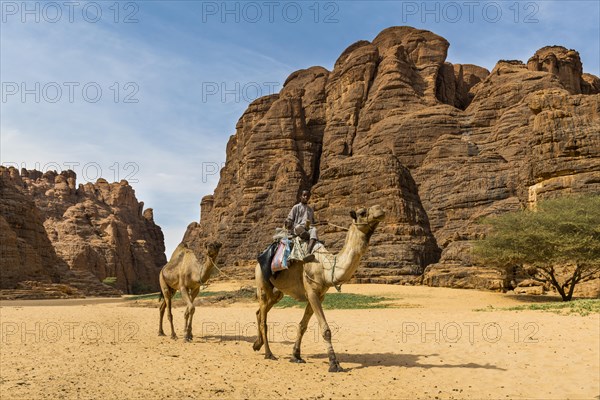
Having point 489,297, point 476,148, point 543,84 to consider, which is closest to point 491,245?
point 489,297

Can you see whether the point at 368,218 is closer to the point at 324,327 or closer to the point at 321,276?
the point at 321,276

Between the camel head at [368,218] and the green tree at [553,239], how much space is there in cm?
2305

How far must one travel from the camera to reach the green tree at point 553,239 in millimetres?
29609

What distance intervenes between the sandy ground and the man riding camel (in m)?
2.80

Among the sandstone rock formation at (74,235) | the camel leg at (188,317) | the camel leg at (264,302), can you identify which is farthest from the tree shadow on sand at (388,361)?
the sandstone rock formation at (74,235)

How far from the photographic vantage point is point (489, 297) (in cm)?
3372

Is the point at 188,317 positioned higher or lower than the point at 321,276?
lower

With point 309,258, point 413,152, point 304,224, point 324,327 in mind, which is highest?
point 413,152

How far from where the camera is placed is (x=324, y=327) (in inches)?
431

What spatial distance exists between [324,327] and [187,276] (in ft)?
22.3

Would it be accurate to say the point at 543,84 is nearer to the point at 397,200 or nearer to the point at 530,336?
the point at 397,200

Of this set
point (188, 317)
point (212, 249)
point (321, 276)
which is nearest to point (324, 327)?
point (321, 276)

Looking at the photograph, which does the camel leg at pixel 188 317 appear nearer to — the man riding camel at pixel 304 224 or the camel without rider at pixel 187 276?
the camel without rider at pixel 187 276

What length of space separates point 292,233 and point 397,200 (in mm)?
46875
